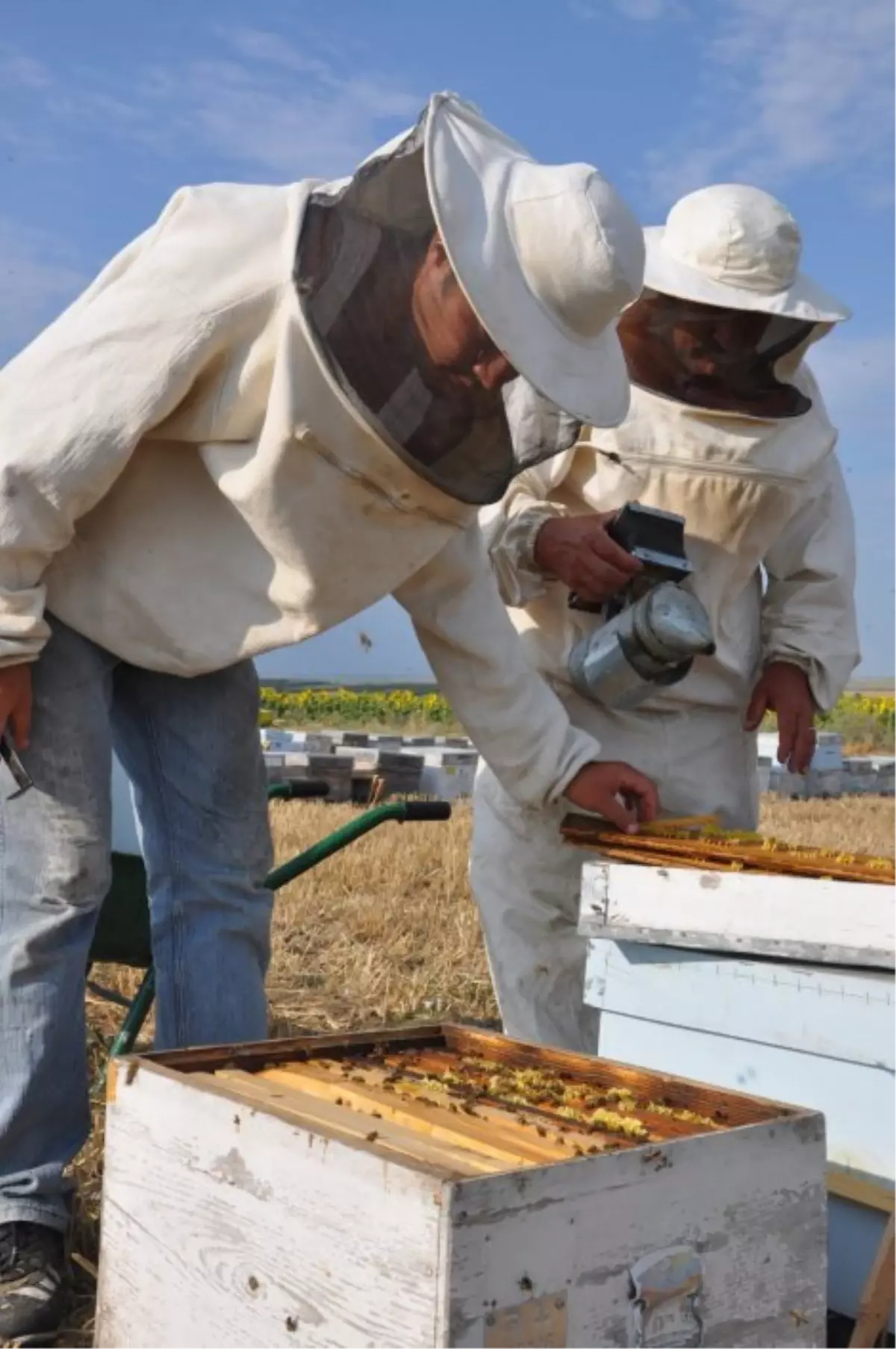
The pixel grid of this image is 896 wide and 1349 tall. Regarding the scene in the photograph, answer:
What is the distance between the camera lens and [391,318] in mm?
1727

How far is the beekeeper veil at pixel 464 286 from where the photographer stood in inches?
65.0

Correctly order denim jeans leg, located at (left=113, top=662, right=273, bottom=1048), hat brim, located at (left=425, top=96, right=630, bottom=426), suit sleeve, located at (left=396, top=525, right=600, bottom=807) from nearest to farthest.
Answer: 1. hat brim, located at (left=425, top=96, right=630, bottom=426)
2. denim jeans leg, located at (left=113, top=662, right=273, bottom=1048)
3. suit sleeve, located at (left=396, top=525, right=600, bottom=807)

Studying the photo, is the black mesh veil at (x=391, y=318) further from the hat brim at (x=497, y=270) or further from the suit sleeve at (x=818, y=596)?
the suit sleeve at (x=818, y=596)

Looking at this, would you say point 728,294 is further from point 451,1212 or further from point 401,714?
point 401,714

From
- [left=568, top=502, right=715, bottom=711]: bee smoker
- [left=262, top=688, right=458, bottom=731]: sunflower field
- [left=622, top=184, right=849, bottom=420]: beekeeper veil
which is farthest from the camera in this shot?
[left=262, top=688, right=458, bottom=731]: sunflower field

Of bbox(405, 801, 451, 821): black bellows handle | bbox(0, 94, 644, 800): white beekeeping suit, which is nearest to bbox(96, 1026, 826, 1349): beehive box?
bbox(0, 94, 644, 800): white beekeeping suit

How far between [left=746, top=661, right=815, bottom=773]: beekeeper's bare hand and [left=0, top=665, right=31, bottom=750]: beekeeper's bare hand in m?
1.50

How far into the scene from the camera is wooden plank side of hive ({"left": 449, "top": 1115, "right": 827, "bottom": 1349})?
1.16 metres

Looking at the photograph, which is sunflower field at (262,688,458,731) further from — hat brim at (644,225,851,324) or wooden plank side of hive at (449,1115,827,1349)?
wooden plank side of hive at (449,1115,827,1349)

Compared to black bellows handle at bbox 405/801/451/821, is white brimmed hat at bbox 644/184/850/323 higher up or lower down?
higher up

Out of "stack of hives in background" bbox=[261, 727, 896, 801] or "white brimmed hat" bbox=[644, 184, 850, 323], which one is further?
"stack of hives in background" bbox=[261, 727, 896, 801]

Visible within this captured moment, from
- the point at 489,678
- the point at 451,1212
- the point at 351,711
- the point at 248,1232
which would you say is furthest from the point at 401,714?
the point at 451,1212

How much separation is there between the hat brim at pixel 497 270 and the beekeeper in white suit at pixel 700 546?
2.62ft

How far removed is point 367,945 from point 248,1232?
3.27 metres
